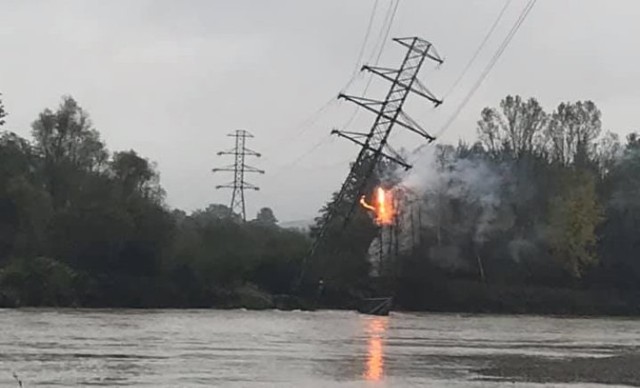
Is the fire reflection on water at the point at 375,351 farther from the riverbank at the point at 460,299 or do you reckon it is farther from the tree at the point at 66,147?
the tree at the point at 66,147

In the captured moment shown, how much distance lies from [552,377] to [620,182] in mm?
81226

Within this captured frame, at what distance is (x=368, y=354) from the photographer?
45.2 meters

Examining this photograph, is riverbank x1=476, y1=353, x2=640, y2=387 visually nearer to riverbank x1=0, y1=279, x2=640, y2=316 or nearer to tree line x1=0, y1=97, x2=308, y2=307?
tree line x1=0, y1=97, x2=308, y2=307

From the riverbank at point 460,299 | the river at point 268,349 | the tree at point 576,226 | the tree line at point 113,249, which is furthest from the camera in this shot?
the tree at point 576,226

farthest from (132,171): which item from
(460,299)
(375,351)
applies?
(375,351)

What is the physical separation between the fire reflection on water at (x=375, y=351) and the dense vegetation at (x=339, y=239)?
2476 cm

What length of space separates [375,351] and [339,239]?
58.8 meters

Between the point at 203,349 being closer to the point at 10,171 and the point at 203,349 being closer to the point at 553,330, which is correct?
the point at 553,330

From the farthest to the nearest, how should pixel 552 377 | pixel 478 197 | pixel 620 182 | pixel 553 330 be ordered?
1. pixel 620 182
2. pixel 478 197
3. pixel 553 330
4. pixel 552 377

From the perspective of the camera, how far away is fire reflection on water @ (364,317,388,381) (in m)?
36.4

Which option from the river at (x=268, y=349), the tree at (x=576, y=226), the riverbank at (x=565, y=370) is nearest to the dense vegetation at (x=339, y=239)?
the tree at (x=576, y=226)

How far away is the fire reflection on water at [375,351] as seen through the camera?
3638 centimetres

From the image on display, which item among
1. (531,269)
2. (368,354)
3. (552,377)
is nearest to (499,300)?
(531,269)

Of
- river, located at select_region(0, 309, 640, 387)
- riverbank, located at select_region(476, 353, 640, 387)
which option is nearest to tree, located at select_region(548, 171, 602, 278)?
river, located at select_region(0, 309, 640, 387)
